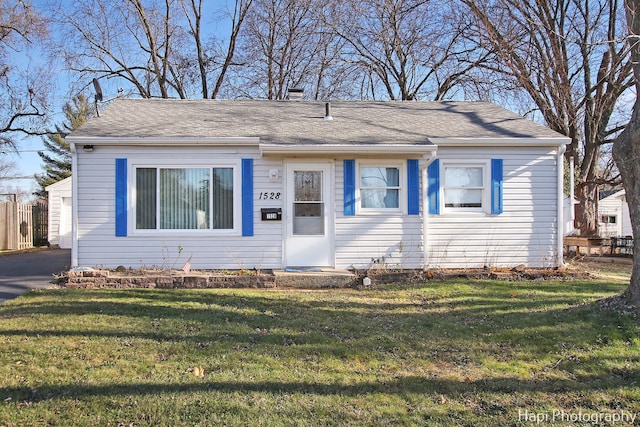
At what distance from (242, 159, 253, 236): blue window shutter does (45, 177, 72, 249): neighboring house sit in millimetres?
12229

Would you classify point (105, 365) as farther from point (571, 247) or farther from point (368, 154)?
point (571, 247)

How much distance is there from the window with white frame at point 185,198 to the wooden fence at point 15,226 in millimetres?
11632

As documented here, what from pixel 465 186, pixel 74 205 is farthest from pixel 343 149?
pixel 74 205

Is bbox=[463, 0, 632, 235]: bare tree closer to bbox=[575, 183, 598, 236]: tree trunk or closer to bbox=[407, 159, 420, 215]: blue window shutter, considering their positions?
bbox=[575, 183, 598, 236]: tree trunk

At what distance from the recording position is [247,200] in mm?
8844

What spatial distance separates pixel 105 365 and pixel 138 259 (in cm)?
509

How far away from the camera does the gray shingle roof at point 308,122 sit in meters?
8.92

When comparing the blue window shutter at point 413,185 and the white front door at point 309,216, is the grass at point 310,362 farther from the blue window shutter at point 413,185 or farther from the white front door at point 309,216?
the blue window shutter at point 413,185

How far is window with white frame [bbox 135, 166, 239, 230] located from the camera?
8.79 metres

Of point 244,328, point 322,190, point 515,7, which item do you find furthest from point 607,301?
point 515,7

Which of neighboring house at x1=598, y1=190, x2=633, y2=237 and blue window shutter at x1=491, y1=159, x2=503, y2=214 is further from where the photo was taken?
neighboring house at x1=598, y1=190, x2=633, y2=237

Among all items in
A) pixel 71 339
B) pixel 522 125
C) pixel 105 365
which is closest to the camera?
pixel 105 365

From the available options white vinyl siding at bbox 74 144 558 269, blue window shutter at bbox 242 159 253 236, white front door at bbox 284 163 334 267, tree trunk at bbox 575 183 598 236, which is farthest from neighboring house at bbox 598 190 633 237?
blue window shutter at bbox 242 159 253 236

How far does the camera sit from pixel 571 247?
48.9ft
